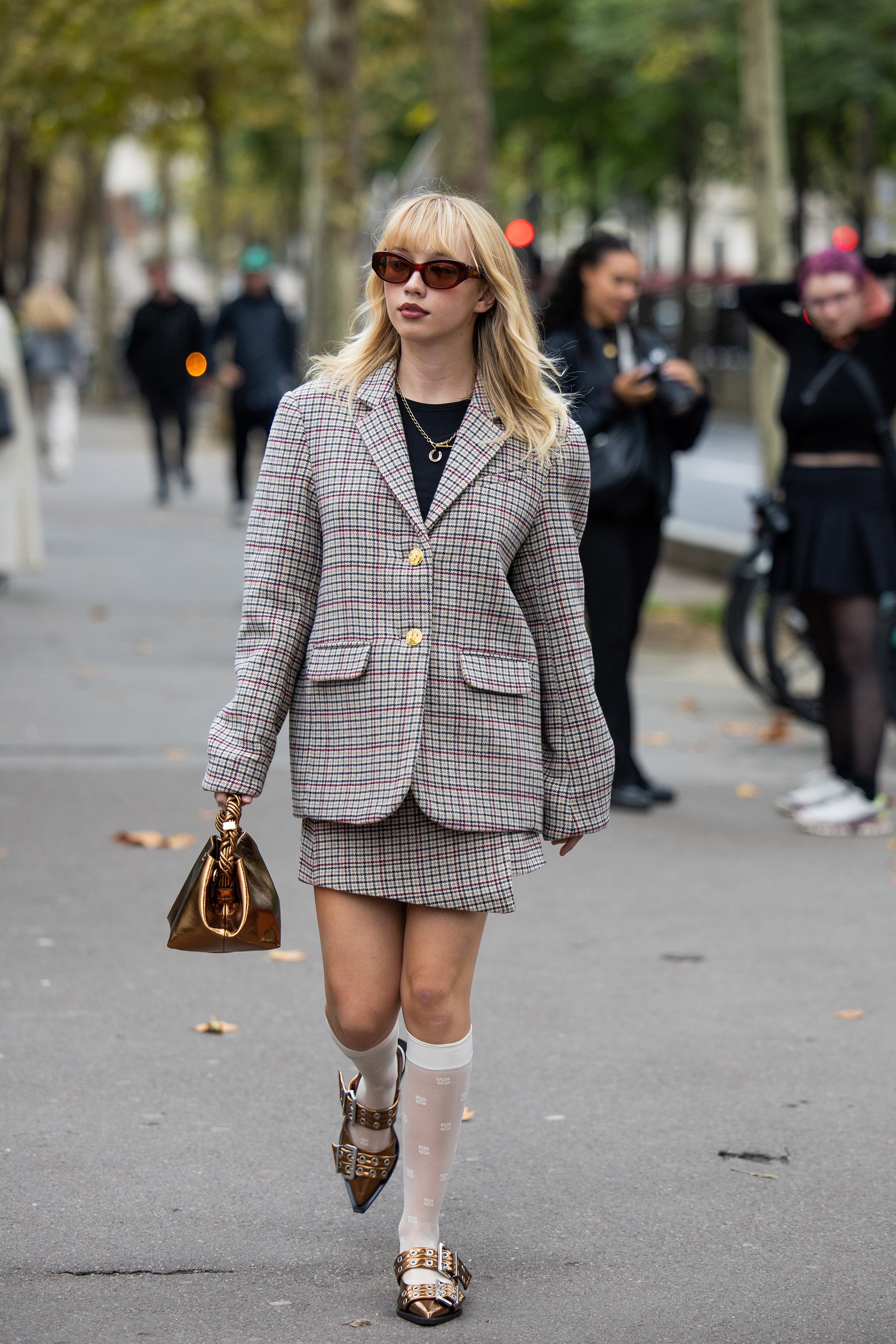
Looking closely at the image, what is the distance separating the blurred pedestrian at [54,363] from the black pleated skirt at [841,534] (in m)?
14.1

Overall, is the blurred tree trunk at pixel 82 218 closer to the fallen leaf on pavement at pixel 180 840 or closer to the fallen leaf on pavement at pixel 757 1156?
the fallen leaf on pavement at pixel 180 840

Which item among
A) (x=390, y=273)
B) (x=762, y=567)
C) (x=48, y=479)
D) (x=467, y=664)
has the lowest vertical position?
(x=48, y=479)

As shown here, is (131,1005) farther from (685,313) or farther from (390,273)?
(685,313)

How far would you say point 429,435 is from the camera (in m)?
3.26

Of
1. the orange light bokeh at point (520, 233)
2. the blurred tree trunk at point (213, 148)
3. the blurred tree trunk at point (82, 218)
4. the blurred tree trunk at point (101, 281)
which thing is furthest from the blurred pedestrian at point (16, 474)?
the blurred tree trunk at point (82, 218)

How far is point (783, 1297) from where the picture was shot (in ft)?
10.6

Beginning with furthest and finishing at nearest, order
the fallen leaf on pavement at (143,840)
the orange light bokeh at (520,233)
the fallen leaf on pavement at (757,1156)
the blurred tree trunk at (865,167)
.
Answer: the blurred tree trunk at (865,167) < the orange light bokeh at (520,233) < the fallen leaf on pavement at (143,840) < the fallen leaf on pavement at (757,1156)

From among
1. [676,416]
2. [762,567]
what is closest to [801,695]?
[762,567]

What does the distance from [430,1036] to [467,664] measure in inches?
25.1

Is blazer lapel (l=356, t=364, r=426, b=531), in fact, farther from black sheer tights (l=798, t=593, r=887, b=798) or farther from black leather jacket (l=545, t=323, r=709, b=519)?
black sheer tights (l=798, t=593, r=887, b=798)

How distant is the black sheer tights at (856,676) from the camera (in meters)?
6.73

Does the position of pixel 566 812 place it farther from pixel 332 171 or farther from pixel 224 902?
pixel 332 171

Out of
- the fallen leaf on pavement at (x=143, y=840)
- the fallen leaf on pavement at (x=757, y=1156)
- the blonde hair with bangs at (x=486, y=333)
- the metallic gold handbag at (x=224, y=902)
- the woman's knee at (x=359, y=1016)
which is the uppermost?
the blonde hair with bangs at (x=486, y=333)

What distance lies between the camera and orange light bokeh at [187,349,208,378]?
1712cm
